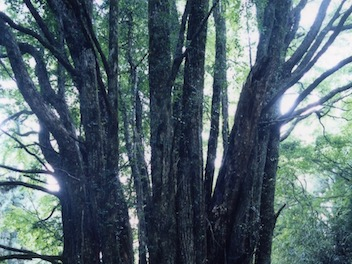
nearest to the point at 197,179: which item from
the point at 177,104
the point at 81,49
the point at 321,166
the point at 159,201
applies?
the point at 159,201

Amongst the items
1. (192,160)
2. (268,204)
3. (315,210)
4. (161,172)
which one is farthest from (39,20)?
(315,210)

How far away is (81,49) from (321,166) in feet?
23.7

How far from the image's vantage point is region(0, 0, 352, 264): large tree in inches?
159

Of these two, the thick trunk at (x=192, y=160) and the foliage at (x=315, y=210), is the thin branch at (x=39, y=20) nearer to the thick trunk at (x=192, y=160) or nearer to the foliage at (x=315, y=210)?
the thick trunk at (x=192, y=160)

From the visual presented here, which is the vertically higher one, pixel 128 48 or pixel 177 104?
pixel 128 48

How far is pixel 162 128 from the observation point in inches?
169

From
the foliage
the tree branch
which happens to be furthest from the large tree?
the foliage

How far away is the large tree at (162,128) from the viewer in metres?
4.03

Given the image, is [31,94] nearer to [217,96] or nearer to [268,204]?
[217,96]

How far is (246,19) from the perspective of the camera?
5.43 metres

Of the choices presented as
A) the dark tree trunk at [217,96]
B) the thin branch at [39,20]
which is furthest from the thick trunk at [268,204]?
the thin branch at [39,20]

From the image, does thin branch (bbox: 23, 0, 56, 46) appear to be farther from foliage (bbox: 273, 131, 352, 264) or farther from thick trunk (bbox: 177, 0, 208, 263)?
foliage (bbox: 273, 131, 352, 264)

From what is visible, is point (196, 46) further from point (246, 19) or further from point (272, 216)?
point (272, 216)

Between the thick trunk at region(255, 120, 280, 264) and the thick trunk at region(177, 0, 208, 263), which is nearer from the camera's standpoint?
the thick trunk at region(177, 0, 208, 263)
